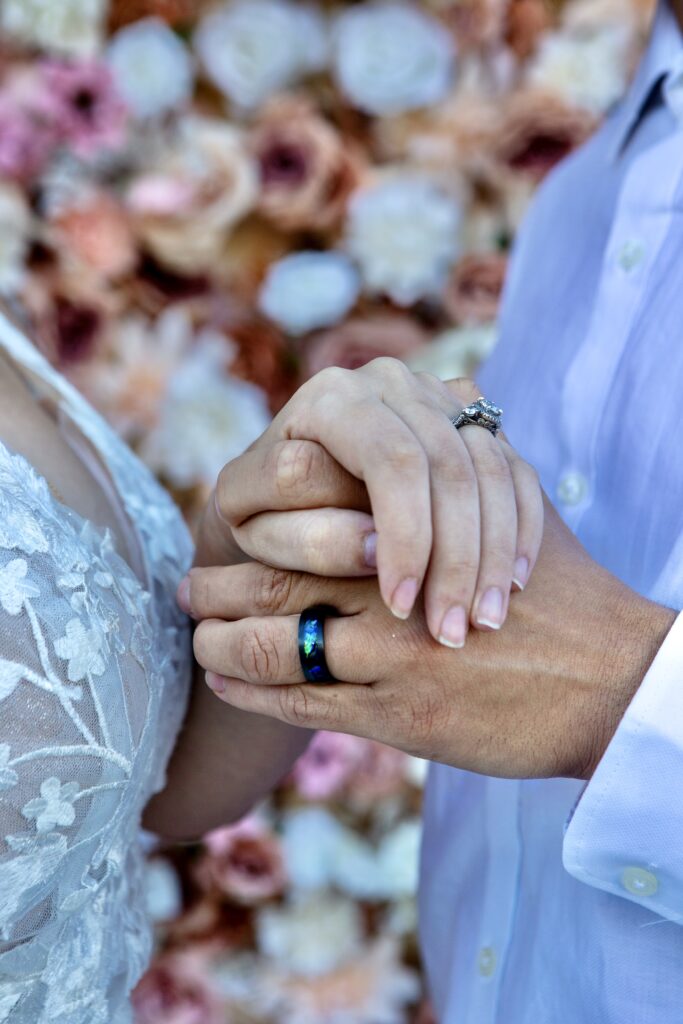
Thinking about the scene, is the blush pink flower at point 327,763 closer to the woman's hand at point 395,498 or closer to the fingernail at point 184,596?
the fingernail at point 184,596

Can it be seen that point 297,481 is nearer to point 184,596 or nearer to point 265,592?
point 265,592

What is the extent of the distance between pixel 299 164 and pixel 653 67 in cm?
107

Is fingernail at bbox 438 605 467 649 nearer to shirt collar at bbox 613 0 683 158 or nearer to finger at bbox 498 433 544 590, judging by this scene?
finger at bbox 498 433 544 590

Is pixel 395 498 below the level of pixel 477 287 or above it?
below

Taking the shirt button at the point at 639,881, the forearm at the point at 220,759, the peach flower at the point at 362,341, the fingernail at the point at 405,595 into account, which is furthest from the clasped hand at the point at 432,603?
the peach flower at the point at 362,341

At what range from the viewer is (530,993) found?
3.27 feet

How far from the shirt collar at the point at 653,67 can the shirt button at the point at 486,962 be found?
1.02 m

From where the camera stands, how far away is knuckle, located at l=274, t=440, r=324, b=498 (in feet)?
2.48

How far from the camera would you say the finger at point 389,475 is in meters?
0.70

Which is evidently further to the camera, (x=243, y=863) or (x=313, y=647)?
(x=243, y=863)

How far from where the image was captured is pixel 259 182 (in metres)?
2.21

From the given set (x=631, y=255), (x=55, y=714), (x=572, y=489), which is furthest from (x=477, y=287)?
(x=55, y=714)

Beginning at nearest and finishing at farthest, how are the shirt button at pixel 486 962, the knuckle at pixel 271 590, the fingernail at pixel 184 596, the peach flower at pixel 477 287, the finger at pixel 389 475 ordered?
the finger at pixel 389 475
the knuckle at pixel 271 590
the fingernail at pixel 184 596
the shirt button at pixel 486 962
the peach flower at pixel 477 287

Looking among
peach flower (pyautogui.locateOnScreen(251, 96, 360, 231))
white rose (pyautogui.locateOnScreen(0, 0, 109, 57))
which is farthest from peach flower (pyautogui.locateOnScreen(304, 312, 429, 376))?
white rose (pyautogui.locateOnScreen(0, 0, 109, 57))
